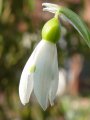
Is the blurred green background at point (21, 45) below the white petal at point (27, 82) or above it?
below

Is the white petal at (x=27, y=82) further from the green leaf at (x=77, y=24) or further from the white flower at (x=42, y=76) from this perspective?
the green leaf at (x=77, y=24)

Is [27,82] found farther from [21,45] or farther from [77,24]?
[21,45]

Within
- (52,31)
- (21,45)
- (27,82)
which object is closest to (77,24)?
(52,31)

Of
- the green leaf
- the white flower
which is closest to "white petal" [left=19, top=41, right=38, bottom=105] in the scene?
the white flower

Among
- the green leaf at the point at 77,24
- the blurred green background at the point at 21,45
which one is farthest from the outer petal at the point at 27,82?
the blurred green background at the point at 21,45

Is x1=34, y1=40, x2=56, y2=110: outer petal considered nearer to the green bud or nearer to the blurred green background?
the green bud

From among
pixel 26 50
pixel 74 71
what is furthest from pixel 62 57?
pixel 74 71

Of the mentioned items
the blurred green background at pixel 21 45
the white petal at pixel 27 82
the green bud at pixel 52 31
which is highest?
the green bud at pixel 52 31

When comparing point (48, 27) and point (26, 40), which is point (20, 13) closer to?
point (26, 40)
